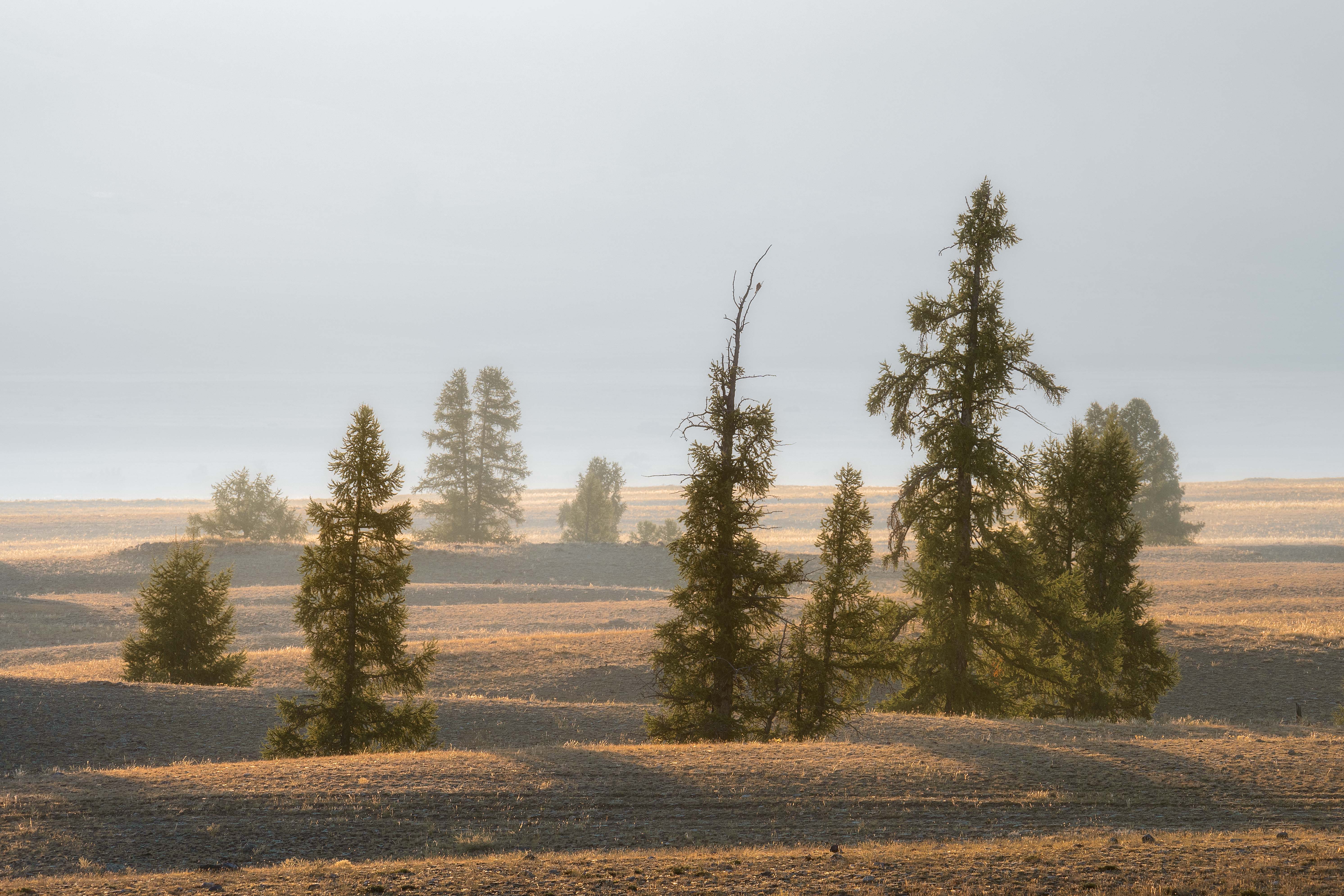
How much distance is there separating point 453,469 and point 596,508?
13698mm

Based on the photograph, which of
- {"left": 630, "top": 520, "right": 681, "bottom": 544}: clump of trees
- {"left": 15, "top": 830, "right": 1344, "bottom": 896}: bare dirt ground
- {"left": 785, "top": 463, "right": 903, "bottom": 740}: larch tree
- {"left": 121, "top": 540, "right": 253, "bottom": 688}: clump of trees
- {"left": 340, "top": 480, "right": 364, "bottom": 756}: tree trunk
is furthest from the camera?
{"left": 630, "top": 520, "right": 681, "bottom": 544}: clump of trees

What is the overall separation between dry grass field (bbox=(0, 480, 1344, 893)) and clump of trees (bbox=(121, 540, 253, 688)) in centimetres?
201

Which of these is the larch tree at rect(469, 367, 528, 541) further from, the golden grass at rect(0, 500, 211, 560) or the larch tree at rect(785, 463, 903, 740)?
the larch tree at rect(785, 463, 903, 740)

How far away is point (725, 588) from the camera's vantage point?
19.1m

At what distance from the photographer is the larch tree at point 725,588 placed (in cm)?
1881

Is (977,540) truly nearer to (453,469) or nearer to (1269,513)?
(453,469)

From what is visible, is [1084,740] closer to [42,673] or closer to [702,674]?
[702,674]

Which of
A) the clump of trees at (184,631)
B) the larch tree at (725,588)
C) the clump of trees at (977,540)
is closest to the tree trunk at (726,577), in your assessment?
the larch tree at (725,588)

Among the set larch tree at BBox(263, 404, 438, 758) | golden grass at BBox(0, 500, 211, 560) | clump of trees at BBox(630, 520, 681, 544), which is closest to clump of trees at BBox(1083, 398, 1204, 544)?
clump of trees at BBox(630, 520, 681, 544)

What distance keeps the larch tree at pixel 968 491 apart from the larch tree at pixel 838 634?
4.89 ft

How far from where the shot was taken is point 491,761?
1496 cm

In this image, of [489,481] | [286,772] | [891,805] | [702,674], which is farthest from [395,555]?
[489,481]

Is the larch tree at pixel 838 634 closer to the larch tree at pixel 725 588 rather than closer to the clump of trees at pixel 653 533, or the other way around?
the larch tree at pixel 725 588

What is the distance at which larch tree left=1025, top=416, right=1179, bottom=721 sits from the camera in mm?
23531
